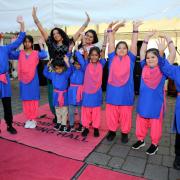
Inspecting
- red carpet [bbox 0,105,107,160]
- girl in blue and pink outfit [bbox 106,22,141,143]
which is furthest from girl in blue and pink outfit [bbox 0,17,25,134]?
girl in blue and pink outfit [bbox 106,22,141,143]

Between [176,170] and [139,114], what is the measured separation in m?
0.86

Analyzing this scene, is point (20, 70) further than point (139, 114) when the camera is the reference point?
Yes

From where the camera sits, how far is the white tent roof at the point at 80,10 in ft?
9.28

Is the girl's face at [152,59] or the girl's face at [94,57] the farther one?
the girl's face at [94,57]

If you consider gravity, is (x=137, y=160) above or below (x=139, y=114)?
below

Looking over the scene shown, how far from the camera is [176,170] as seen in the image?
3.04 metres

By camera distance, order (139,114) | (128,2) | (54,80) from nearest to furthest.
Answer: (128,2) → (139,114) → (54,80)

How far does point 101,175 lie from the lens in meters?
2.87

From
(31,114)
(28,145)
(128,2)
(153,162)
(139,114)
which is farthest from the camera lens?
(31,114)

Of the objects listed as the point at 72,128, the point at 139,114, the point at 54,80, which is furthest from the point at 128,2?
the point at 72,128

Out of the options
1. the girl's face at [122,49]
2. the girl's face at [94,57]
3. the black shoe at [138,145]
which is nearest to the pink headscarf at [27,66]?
the girl's face at [94,57]

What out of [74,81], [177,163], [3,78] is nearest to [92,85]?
[74,81]

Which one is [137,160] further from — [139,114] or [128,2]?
[128,2]

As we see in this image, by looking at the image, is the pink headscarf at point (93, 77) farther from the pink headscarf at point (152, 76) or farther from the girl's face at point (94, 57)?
the pink headscarf at point (152, 76)
